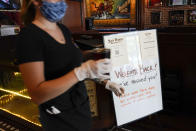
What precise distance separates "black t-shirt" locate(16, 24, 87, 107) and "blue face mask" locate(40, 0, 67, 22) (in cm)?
9

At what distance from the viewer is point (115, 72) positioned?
2.14m

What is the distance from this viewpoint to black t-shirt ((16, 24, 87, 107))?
902mm

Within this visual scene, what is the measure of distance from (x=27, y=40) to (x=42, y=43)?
0.07 m

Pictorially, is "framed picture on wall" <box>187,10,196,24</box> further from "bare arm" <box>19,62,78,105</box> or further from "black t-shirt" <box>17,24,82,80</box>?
"bare arm" <box>19,62,78,105</box>

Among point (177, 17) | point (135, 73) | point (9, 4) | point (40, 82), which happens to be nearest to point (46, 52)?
point (40, 82)

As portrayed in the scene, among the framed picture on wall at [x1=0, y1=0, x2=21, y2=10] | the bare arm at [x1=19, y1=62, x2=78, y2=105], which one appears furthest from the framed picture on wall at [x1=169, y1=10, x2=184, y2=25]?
the bare arm at [x1=19, y1=62, x2=78, y2=105]

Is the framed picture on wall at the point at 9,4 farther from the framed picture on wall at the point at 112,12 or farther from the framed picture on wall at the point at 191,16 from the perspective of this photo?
the framed picture on wall at the point at 191,16

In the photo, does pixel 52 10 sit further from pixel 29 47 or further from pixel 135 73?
pixel 135 73

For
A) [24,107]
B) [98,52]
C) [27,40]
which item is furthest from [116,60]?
[24,107]

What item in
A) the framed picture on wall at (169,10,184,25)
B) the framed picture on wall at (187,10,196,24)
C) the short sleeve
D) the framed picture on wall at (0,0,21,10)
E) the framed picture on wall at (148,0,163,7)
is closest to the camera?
the short sleeve

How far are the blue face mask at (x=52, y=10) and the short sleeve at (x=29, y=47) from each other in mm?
132

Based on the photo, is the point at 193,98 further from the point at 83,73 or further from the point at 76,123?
the point at 83,73

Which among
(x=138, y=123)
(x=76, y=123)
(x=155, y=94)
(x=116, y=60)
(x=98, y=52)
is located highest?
(x=98, y=52)

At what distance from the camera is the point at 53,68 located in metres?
1.01
